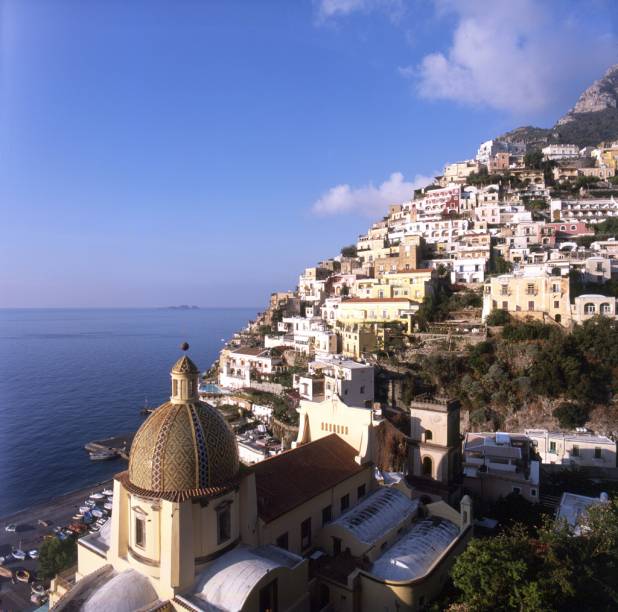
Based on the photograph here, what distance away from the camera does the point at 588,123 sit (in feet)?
425

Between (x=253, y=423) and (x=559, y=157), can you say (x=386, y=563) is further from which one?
(x=559, y=157)

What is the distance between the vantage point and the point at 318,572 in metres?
12.2

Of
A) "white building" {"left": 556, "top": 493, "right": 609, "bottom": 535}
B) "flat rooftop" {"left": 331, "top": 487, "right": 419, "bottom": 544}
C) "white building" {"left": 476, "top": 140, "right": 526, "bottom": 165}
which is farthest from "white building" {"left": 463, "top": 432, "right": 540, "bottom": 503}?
"white building" {"left": 476, "top": 140, "right": 526, "bottom": 165}

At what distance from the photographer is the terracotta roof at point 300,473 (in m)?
12.5

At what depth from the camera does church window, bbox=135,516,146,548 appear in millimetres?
10758

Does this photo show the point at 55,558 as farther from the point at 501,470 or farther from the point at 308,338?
the point at 308,338

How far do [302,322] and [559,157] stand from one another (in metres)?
70.5

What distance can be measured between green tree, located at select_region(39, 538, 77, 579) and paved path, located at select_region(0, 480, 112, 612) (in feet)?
6.92

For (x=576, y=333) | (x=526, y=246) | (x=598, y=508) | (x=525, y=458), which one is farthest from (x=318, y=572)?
(x=526, y=246)

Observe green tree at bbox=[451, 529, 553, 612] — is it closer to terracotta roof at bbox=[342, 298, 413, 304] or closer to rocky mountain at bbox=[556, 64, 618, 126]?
terracotta roof at bbox=[342, 298, 413, 304]

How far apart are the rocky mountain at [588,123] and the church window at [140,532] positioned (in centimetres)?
12649

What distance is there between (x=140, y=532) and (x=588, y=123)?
6169 inches

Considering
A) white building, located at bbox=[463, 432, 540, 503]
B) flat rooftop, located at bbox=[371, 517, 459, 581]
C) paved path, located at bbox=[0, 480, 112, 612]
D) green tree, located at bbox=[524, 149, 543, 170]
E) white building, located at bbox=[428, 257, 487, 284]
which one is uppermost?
green tree, located at bbox=[524, 149, 543, 170]

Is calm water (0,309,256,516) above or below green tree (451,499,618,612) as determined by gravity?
below
